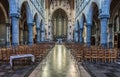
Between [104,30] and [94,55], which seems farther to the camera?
[104,30]

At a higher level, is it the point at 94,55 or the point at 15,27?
the point at 15,27

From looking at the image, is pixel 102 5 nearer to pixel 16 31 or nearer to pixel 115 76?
pixel 16 31

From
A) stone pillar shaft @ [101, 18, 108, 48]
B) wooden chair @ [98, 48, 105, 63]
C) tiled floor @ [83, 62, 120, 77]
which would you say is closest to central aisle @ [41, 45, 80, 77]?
tiled floor @ [83, 62, 120, 77]

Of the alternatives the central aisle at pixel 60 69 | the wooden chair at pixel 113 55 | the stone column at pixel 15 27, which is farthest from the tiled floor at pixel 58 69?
the stone column at pixel 15 27

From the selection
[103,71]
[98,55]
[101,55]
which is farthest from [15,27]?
[103,71]

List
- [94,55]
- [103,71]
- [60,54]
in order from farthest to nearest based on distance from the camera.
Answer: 1. [60,54]
2. [94,55]
3. [103,71]

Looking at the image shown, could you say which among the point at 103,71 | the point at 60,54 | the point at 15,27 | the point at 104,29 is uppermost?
the point at 15,27

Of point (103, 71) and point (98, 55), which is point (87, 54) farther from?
point (103, 71)

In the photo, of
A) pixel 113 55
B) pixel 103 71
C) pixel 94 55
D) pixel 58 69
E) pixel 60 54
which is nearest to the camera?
pixel 103 71

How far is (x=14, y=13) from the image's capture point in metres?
20.5

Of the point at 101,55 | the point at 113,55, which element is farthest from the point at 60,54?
the point at 113,55

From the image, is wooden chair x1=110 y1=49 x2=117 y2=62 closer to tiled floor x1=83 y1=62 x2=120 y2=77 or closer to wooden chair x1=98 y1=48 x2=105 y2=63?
wooden chair x1=98 y1=48 x2=105 y2=63

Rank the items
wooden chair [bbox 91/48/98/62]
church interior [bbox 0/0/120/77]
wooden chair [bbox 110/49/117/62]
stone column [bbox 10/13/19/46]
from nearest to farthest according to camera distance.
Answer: church interior [bbox 0/0/120/77]
wooden chair [bbox 110/49/117/62]
wooden chair [bbox 91/48/98/62]
stone column [bbox 10/13/19/46]

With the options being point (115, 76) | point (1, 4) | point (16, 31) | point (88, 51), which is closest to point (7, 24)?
point (1, 4)
